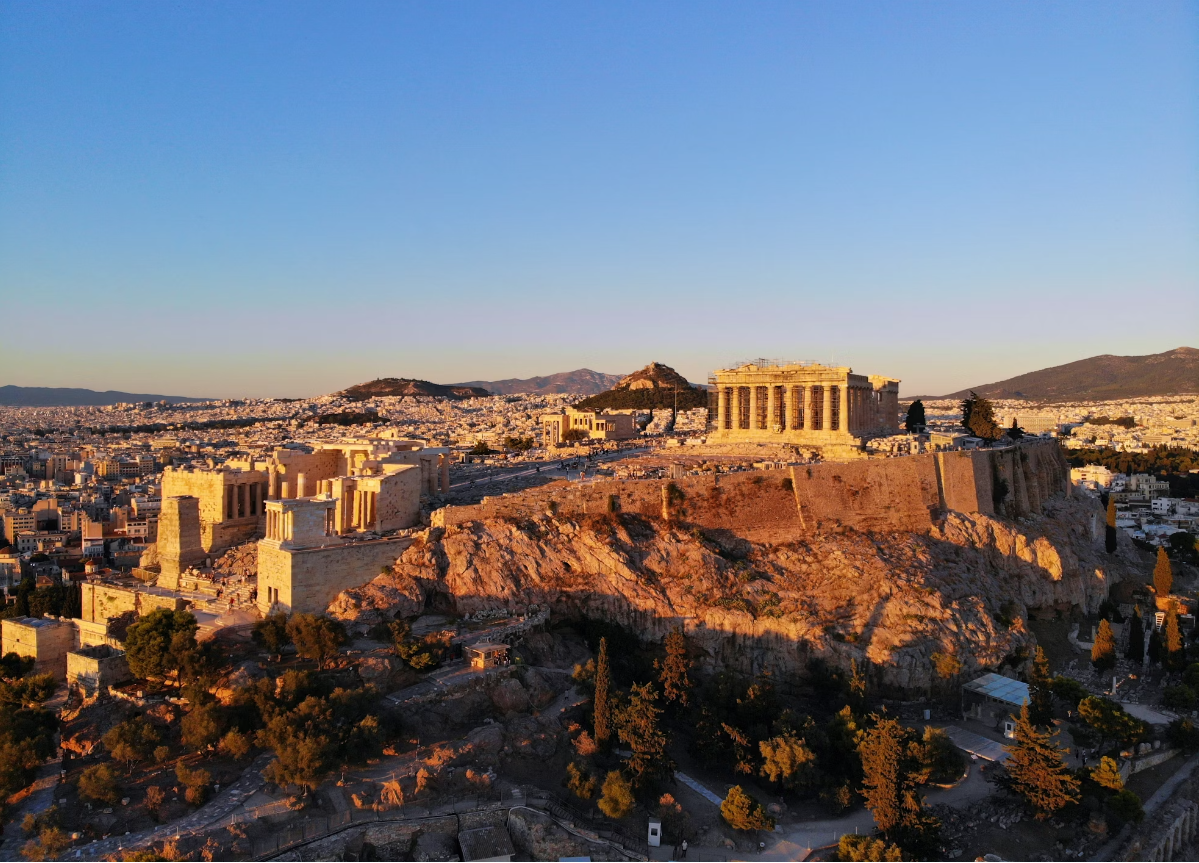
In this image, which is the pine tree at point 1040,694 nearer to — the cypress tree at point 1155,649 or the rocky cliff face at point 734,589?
the rocky cliff face at point 734,589

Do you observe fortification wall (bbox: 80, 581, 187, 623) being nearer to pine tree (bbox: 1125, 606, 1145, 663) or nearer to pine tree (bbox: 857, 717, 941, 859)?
pine tree (bbox: 857, 717, 941, 859)

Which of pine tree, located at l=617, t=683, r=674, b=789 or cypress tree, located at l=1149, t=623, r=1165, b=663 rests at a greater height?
pine tree, located at l=617, t=683, r=674, b=789

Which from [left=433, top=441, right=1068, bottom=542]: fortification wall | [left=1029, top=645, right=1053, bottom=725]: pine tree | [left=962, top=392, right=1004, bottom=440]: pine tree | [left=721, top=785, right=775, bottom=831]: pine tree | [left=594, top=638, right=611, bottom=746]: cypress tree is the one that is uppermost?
[left=962, top=392, right=1004, bottom=440]: pine tree

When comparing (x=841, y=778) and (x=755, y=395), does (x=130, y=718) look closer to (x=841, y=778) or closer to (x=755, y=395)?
(x=841, y=778)

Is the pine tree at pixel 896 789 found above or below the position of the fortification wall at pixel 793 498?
below

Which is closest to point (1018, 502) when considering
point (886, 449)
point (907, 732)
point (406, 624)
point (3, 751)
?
point (886, 449)

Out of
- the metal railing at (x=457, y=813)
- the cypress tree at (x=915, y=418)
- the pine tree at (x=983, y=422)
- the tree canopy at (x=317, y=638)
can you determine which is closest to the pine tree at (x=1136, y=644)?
the pine tree at (x=983, y=422)

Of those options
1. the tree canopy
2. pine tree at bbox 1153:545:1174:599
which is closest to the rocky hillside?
pine tree at bbox 1153:545:1174:599
